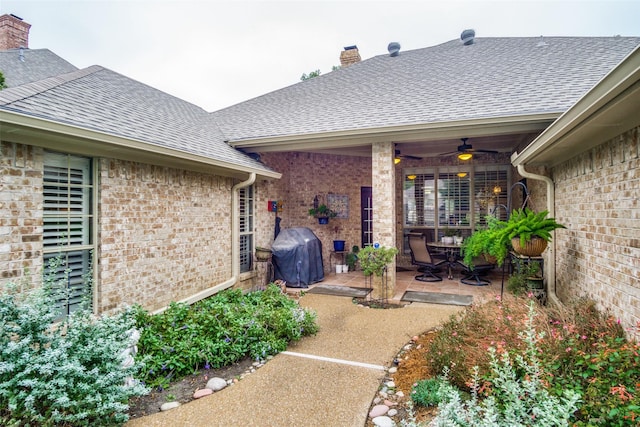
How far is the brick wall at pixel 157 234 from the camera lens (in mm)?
4211

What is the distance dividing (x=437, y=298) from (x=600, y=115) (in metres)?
4.34

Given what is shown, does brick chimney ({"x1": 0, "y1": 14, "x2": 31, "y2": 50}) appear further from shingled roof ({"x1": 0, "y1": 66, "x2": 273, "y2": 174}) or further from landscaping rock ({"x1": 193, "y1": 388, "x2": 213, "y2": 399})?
landscaping rock ({"x1": 193, "y1": 388, "x2": 213, "y2": 399})

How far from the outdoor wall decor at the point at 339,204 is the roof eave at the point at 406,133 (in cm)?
247

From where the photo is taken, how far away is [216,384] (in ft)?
10.9

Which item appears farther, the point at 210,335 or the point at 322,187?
the point at 322,187

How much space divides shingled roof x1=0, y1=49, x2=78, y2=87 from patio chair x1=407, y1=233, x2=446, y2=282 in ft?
35.5

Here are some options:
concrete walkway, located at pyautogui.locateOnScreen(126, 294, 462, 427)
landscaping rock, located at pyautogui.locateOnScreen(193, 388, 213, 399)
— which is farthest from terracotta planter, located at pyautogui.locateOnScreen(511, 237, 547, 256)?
landscaping rock, located at pyautogui.locateOnScreen(193, 388, 213, 399)

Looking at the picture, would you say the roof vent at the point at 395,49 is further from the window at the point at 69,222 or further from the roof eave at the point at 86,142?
the window at the point at 69,222

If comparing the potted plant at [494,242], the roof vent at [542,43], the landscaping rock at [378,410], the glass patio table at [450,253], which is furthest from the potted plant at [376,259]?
the roof vent at [542,43]

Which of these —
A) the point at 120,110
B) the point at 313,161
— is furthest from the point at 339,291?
the point at 120,110

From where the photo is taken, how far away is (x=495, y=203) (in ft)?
29.3

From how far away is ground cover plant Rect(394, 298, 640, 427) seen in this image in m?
1.96

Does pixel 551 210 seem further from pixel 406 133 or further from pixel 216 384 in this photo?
pixel 216 384

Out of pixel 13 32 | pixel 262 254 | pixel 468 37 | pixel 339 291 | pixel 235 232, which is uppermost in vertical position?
pixel 13 32
